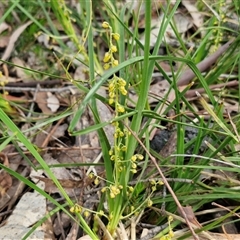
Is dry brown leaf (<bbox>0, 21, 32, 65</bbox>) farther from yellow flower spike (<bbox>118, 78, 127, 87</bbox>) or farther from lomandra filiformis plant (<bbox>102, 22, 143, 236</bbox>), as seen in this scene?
yellow flower spike (<bbox>118, 78, 127, 87</bbox>)

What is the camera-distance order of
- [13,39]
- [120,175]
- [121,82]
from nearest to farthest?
[121,82] → [120,175] → [13,39]

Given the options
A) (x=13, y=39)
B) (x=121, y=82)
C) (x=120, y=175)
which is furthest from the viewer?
(x=13, y=39)

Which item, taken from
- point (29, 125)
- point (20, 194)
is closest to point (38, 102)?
point (29, 125)

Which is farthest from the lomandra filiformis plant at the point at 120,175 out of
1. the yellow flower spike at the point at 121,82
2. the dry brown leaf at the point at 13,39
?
the dry brown leaf at the point at 13,39

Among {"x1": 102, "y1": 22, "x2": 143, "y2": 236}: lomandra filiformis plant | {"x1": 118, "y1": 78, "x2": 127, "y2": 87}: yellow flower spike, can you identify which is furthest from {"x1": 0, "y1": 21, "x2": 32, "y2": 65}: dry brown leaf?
{"x1": 118, "y1": 78, "x2": 127, "y2": 87}: yellow flower spike

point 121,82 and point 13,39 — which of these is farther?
point 13,39

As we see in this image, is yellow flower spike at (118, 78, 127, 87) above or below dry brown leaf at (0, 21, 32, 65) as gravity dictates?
above

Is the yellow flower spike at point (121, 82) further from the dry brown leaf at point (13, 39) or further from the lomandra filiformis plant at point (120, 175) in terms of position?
the dry brown leaf at point (13, 39)

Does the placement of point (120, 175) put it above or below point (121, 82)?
below

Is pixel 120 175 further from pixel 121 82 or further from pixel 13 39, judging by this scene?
pixel 13 39

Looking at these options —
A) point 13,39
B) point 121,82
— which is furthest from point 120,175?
point 13,39

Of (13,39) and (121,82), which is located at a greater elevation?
(121,82)

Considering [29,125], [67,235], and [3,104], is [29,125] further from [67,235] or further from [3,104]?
[67,235]

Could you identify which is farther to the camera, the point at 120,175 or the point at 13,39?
the point at 13,39
